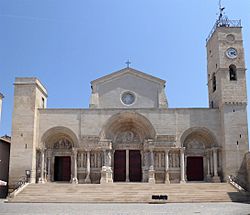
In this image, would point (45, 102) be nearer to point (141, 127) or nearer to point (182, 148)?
point (141, 127)

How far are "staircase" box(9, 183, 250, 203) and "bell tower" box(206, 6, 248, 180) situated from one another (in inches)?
101

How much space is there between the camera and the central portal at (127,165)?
2939 centimetres

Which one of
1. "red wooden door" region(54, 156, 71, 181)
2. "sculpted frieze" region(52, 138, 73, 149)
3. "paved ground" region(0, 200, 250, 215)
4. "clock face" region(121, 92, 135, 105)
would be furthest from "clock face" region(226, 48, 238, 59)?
"red wooden door" region(54, 156, 71, 181)

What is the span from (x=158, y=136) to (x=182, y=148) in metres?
1.90

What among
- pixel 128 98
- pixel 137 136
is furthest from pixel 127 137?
pixel 128 98

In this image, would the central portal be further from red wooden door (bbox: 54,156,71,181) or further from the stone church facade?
red wooden door (bbox: 54,156,71,181)

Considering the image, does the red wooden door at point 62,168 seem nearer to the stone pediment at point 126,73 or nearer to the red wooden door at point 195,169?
the stone pediment at point 126,73

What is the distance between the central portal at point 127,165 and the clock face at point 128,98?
3708 mm

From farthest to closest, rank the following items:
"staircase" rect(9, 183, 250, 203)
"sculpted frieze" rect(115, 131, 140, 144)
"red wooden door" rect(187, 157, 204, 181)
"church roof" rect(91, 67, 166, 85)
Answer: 1. "church roof" rect(91, 67, 166, 85)
2. "sculpted frieze" rect(115, 131, 140, 144)
3. "red wooden door" rect(187, 157, 204, 181)
4. "staircase" rect(9, 183, 250, 203)

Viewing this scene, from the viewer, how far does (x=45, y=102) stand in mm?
31984

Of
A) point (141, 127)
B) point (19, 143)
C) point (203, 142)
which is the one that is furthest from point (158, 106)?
point (19, 143)

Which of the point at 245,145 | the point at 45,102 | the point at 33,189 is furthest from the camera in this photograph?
the point at 45,102

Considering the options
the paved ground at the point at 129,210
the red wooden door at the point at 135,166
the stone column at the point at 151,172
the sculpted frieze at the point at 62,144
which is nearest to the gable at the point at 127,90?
the sculpted frieze at the point at 62,144

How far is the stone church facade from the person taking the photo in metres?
28.2
